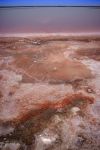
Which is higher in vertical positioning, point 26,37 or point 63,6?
point 63,6

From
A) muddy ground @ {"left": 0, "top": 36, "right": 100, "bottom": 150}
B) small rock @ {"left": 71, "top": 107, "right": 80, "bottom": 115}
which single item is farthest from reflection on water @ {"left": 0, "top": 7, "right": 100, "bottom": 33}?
small rock @ {"left": 71, "top": 107, "right": 80, "bottom": 115}

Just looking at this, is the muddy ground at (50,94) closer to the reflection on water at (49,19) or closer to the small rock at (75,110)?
the small rock at (75,110)

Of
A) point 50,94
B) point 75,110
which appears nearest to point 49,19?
point 50,94

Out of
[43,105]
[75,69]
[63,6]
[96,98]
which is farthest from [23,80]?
[63,6]

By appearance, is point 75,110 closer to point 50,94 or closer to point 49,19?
point 50,94

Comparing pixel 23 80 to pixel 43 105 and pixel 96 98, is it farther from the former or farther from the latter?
pixel 96 98
